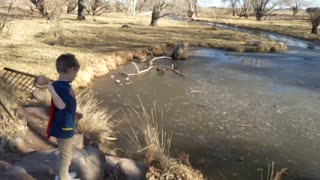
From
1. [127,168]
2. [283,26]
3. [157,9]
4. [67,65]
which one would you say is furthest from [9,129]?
[283,26]

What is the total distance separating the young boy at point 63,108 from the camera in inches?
170

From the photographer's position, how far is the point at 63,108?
443cm

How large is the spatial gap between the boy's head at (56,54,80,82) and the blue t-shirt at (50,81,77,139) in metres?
0.11

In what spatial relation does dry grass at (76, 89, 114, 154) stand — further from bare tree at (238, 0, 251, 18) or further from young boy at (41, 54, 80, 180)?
bare tree at (238, 0, 251, 18)

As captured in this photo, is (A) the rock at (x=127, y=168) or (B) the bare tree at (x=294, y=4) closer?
(A) the rock at (x=127, y=168)

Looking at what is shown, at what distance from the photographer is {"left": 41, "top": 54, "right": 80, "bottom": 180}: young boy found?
4328mm

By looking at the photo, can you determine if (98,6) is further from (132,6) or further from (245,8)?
(245,8)

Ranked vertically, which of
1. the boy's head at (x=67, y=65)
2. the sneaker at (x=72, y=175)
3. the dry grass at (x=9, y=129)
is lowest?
the sneaker at (x=72, y=175)

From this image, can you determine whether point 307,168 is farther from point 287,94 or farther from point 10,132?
point 287,94

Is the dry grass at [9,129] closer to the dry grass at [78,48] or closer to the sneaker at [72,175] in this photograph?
the sneaker at [72,175]

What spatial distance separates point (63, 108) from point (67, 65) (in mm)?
410

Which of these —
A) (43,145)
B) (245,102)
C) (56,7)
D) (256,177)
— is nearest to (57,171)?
(43,145)

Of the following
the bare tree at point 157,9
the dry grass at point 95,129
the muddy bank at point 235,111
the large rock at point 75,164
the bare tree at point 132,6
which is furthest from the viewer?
the bare tree at point 132,6

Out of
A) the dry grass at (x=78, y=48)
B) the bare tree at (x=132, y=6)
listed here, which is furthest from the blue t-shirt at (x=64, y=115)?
the bare tree at (x=132, y=6)
